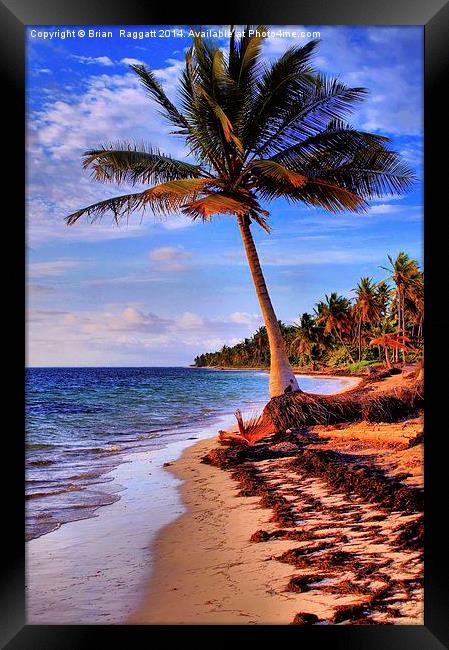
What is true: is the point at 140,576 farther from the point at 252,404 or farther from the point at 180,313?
the point at 180,313

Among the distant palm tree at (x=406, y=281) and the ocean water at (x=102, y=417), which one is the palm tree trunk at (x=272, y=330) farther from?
the distant palm tree at (x=406, y=281)

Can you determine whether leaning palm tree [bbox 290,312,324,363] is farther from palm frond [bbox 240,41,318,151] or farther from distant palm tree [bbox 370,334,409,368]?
palm frond [bbox 240,41,318,151]

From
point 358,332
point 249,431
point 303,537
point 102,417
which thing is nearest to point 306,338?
point 358,332

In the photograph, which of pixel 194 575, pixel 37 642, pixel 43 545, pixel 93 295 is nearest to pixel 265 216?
pixel 93 295

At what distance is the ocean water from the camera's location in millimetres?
3078

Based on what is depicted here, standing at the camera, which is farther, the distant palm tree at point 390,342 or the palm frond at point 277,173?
the distant palm tree at point 390,342

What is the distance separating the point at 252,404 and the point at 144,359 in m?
0.73

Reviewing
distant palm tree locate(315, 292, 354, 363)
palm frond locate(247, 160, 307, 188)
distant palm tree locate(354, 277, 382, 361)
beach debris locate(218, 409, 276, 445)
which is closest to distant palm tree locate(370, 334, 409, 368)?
distant palm tree locate(354, 277, 382, 361)

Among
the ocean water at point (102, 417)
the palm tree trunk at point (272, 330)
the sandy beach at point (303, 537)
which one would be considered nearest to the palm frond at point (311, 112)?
the palm tree trunk at point (272, 330)

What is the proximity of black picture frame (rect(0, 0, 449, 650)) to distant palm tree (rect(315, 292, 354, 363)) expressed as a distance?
482 mm
